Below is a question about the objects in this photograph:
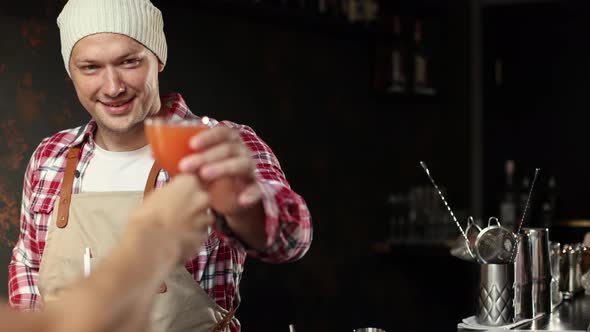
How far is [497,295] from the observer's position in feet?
7.21

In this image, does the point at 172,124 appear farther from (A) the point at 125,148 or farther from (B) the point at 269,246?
(A) the point at 125,148

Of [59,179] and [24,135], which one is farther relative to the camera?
[24,135]

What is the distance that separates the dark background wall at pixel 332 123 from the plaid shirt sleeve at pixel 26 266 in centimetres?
50

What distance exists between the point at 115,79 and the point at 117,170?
286mm

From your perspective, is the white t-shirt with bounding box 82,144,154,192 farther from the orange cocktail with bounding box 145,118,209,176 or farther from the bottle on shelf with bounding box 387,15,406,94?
the bottle on shelf with bounding box 387,15,406,94

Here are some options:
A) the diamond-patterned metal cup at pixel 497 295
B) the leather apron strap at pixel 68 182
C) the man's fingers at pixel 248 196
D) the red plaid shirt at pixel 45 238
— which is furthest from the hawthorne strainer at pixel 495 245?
the man's fingers at pixel 248 196

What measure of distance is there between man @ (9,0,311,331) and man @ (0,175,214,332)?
3.25 feet

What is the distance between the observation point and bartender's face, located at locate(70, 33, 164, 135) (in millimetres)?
1983

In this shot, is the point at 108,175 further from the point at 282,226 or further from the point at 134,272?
the point at 134,272

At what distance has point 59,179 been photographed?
2.21 meters

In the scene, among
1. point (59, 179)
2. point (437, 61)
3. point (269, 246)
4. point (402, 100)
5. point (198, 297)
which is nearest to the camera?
point (269, 246)

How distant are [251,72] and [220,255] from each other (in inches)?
78.5

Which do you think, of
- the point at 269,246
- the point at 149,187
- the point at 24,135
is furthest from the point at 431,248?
the point at 269,246

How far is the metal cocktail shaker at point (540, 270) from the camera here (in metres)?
2.41
